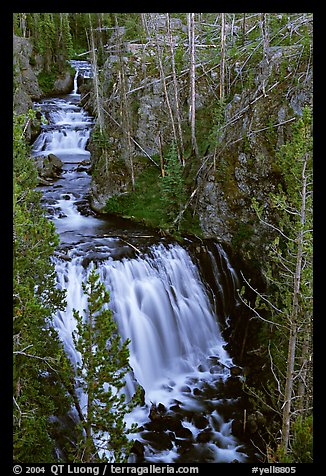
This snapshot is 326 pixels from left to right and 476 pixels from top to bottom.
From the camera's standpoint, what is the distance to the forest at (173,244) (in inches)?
257

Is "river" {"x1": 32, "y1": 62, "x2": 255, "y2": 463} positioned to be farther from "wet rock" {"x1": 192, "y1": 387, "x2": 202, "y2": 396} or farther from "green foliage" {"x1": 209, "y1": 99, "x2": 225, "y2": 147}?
"green foliage" {"x1": 209, "y1": 99, "x2": 225, "y2": 147}

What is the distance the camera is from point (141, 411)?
10391 millimetres

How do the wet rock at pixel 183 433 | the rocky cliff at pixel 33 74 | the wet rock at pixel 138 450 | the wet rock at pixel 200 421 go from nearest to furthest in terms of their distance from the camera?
the wet rock at pixel 138 450
the wet rock at pixel 183 433
the wet rock at pixel 200 421
the rocky cliff at pixel 33 74

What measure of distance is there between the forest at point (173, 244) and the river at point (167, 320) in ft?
0.20

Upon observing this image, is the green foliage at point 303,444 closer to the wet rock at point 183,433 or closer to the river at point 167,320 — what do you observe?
the river at point 167,320

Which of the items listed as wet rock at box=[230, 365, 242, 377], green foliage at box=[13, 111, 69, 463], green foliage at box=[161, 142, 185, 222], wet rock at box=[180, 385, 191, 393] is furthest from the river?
green foliage at box=[13, 111, 69, 463]

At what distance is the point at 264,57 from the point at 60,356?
45.1ft

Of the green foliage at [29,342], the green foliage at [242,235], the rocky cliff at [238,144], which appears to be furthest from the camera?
the green foliage at [242,235]

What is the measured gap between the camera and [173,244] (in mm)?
14156

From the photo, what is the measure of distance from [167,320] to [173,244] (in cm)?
291

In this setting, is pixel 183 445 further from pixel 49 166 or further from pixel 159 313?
pixel 49 166

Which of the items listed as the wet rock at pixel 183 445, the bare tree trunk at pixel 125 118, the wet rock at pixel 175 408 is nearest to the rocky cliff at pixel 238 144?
the bare tree trunk at pixel 125 118

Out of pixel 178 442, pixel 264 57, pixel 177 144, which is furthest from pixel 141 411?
pixel 264 57

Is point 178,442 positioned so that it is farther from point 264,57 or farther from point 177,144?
point 264,57
